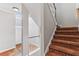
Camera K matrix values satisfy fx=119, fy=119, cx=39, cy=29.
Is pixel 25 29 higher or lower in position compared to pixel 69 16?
lower

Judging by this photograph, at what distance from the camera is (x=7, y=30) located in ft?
5.39

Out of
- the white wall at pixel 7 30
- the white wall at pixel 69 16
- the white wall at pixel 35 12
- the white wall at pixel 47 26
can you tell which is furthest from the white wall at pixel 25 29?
the white wall at pixel 69 16

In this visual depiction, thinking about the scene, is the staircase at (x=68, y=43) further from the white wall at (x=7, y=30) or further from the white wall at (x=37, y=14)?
the white wall at (x=7, y=30)

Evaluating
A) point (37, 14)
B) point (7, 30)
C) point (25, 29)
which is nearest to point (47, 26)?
Result: point (37, 14)

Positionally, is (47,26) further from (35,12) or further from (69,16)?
(69,16)

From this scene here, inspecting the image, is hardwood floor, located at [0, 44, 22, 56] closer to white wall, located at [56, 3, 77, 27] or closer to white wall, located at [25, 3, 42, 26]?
white wall, located at [25, 3, 42, 26]

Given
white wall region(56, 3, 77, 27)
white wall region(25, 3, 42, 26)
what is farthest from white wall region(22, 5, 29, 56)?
white wall region(56, 3, 77, 27)

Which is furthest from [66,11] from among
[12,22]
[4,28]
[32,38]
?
[4,28]

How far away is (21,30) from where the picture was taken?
1904 mm

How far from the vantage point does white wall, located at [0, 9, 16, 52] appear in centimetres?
158

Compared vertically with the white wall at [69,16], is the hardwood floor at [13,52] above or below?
below

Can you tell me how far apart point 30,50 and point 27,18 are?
21.1 inches

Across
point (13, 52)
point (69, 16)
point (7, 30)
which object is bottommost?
point (13, 52)

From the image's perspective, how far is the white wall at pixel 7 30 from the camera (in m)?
1.58
